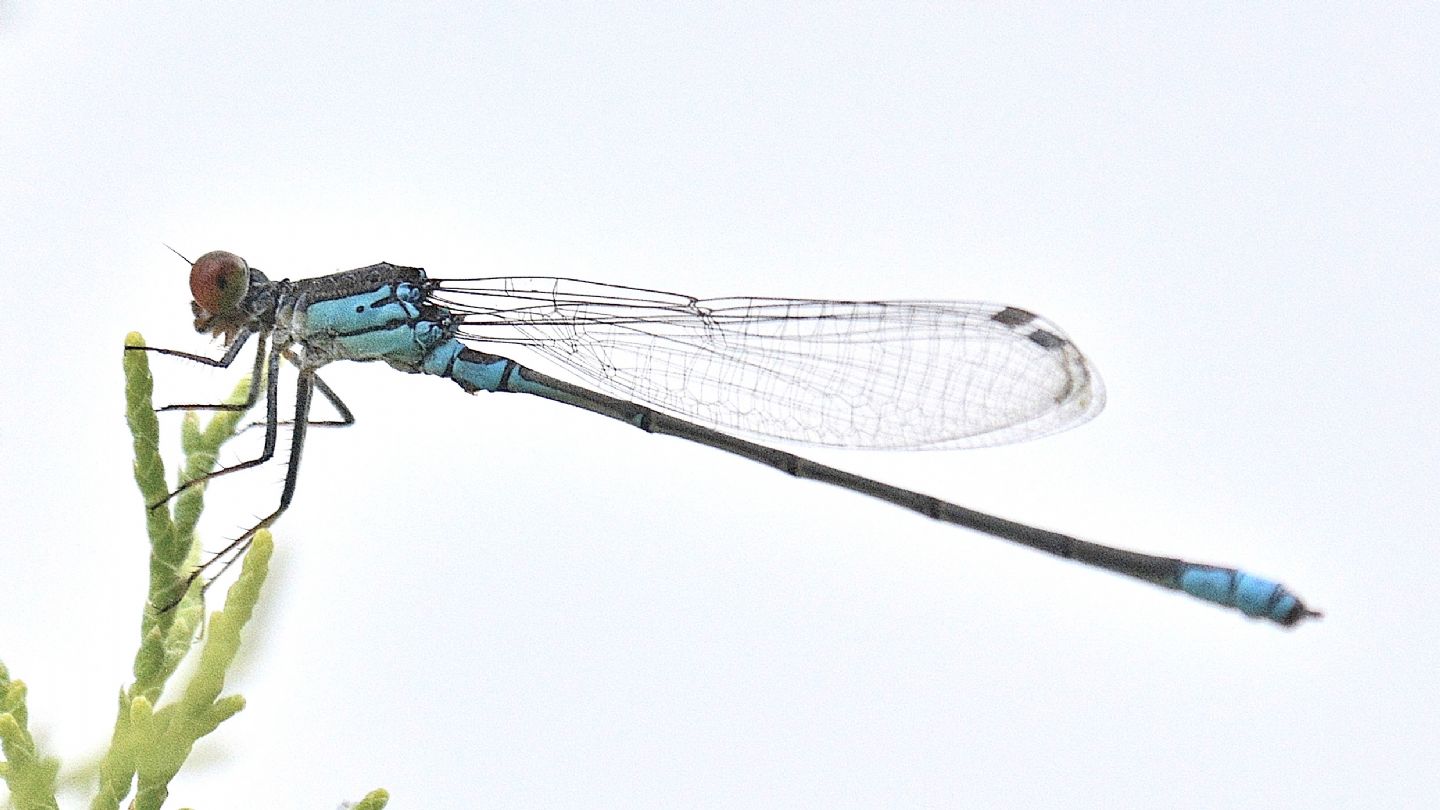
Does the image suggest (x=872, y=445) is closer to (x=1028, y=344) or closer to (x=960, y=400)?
(x=960, y=400)

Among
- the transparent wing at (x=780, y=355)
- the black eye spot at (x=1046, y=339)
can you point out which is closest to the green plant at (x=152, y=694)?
the transparent wing at (x=780, y=355)

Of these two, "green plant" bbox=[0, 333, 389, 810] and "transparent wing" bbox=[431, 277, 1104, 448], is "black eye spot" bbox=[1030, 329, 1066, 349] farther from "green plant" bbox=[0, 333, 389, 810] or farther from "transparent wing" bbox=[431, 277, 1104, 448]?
"green plant" bbox=[0, 333, 389, 810]

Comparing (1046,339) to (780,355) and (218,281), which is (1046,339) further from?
(218,281)

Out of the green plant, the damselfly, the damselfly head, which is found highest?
the damselfly head

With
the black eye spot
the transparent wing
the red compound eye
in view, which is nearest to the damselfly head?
the red compound eye

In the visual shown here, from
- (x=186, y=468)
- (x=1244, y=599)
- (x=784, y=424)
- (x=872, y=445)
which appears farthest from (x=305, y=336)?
(x=1244, y=599)

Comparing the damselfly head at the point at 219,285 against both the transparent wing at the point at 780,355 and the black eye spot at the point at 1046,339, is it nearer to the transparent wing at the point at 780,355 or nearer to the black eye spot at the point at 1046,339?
the transparent wing at the point at 780,355

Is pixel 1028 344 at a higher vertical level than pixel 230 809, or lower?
higher
